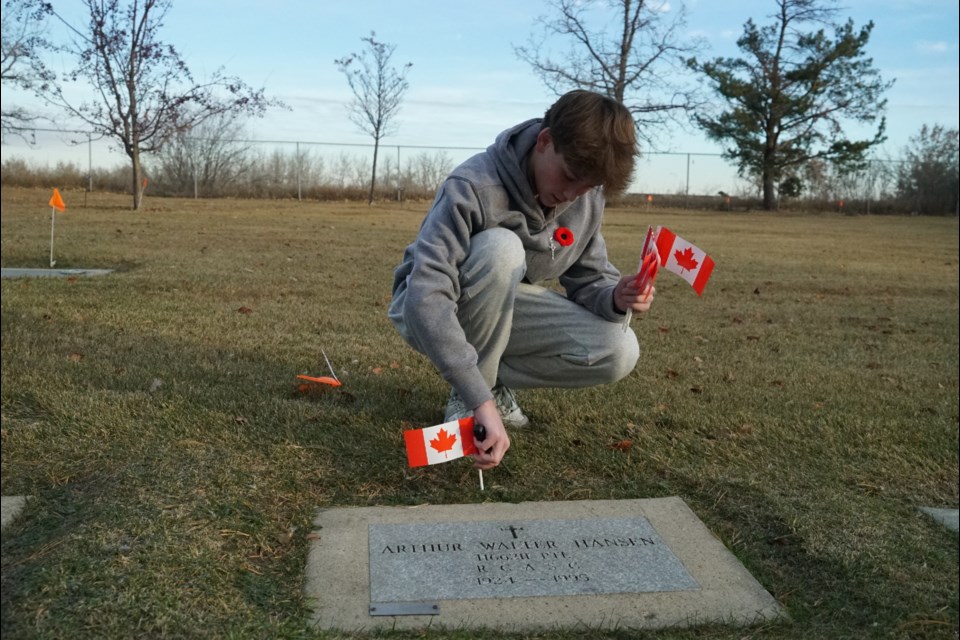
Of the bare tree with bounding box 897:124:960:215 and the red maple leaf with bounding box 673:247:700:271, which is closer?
the red maple leaf with bounding box 673:247:700:271

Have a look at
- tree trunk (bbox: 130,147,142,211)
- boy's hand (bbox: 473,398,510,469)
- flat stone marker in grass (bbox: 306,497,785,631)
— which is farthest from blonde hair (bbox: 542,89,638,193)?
tree trunk (bbox: 130,147,142,211)

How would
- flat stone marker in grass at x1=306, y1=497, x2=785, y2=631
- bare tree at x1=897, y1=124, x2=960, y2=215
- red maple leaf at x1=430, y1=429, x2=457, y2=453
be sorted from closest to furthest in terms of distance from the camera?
flat stone marker in grass at x1=306, y1=497, x2=785, y2=631 → red maple leaf at x1=430, y1=429, x2=457, y2=453 → bare tree at x1=897, y1=124, x2=960, y2=215

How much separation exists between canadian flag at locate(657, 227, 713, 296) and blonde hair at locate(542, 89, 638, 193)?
0.99ft

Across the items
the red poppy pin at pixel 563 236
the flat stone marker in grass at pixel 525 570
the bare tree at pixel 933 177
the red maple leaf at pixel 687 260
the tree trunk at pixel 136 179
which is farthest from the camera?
the bare tree at pixel 933 177

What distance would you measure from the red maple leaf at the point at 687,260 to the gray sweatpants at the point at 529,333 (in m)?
0.47

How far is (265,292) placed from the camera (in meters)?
6.74

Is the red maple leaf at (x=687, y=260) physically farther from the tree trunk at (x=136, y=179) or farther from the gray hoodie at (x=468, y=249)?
the tree trunk at (x=136, y=179)

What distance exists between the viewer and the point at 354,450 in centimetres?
304

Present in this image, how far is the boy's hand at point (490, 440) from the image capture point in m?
2.27

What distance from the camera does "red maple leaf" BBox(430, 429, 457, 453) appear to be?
237 centimetres

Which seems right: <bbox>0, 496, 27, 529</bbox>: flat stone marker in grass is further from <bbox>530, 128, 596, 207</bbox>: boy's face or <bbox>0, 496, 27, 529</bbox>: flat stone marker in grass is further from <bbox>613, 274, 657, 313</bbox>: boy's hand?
<bbox>613, 274, 657, 313</bbox>: boy's hand

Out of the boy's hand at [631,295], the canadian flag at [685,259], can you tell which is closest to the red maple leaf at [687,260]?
the canadian flag at [685,259]

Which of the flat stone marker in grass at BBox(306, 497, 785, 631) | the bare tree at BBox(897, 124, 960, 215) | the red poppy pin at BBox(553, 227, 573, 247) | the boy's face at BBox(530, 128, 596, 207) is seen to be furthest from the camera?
the bare tree at BBox(897, 124, 960, 215)

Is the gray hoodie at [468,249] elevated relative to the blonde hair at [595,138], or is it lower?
lower
